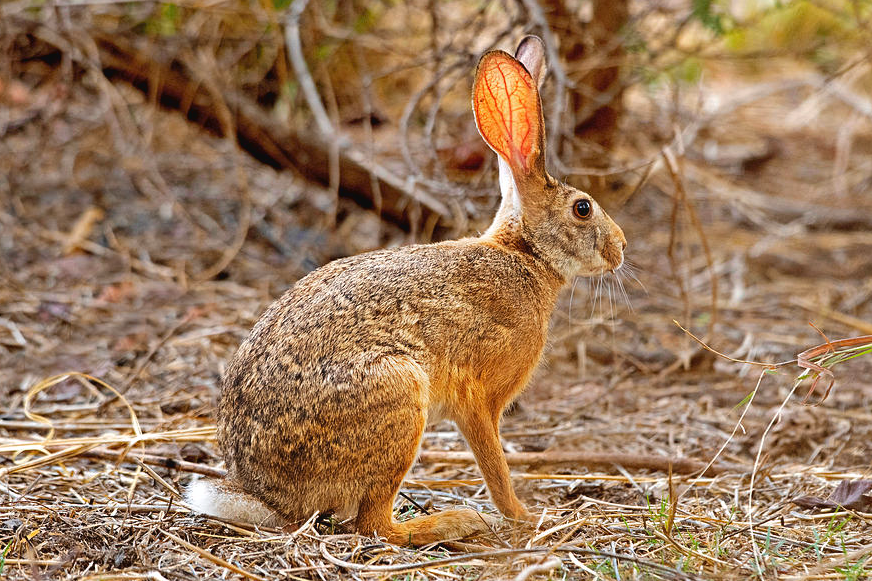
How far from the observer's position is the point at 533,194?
390 centimetres

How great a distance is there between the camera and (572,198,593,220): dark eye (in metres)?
3.90

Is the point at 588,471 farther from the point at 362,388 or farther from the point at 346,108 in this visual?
the point at 346,108

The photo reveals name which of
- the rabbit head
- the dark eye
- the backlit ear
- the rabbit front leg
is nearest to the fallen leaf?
the rabbit front leg

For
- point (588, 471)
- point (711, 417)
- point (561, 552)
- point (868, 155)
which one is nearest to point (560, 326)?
point (711, 417)

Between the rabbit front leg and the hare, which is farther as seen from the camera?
the rabbit front leg

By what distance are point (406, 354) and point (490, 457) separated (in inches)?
21.3

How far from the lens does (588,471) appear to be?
4266 mm

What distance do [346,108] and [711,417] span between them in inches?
171

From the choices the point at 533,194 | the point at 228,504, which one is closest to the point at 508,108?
the point at 533,194

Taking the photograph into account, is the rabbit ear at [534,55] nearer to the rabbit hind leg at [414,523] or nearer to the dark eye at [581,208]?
the dark eye at [581,208]

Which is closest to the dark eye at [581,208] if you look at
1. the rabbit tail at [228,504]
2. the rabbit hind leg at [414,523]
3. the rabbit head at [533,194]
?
the rabbit head at [533,194]

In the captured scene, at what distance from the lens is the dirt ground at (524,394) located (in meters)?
3.21

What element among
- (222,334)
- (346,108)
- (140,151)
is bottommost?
(222,334)

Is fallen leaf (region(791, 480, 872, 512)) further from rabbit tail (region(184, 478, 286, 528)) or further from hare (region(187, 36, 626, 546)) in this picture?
rabbit tail (region(184, 478, 286, 528))
